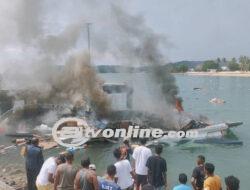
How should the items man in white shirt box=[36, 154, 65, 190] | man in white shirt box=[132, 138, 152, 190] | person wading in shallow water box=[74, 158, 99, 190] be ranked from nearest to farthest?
person wading in shallow water box=[74, 158, 99, 190] → man in white shirt box=[36, 154, 65, 190] → man in white shirt box=[132, 138, 152, 190]

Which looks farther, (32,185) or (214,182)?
(32,185)

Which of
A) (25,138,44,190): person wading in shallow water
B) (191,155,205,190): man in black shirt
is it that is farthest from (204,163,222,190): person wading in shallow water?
(25,138,44,190): person wading in shallow water

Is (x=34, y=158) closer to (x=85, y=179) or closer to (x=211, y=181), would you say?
(x=85, y=179)

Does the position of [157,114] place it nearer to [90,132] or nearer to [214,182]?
[90,132]

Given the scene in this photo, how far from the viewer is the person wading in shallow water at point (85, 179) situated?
8.84 meters

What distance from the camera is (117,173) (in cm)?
1041

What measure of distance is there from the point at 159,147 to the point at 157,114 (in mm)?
27401

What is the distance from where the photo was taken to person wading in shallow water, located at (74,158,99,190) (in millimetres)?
8844

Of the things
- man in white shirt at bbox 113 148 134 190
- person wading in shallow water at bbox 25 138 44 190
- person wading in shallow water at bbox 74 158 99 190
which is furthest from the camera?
person wading in shallow water at bbox 25 138 44 190

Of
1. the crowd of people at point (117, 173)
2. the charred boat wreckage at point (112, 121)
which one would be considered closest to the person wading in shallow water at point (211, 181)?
the crowd of people at point (117, 173)

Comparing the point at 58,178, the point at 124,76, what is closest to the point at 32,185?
the point at 58,178

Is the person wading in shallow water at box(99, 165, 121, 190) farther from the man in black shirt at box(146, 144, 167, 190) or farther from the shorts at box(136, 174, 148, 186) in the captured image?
the shorts at box(136, 174, 148, 186)

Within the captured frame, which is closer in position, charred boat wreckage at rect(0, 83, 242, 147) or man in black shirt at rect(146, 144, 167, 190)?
man in black shirt at rect(146, 144, 167, 190)

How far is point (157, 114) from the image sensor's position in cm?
3788
